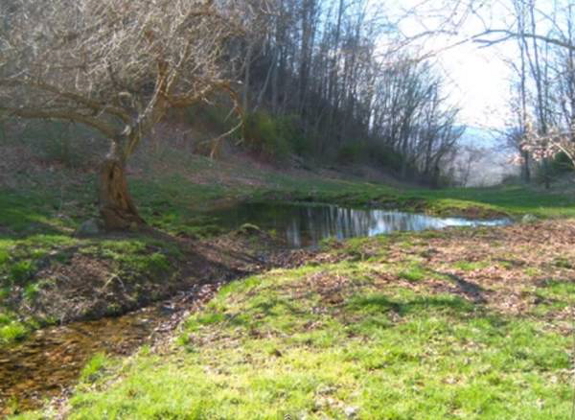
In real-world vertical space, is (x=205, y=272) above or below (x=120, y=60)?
below

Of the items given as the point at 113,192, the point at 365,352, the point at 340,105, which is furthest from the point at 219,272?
the point at 340,105

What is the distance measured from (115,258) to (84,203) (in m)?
6.84

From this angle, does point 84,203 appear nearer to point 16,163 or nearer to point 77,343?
point 16,163

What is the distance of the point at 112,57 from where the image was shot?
11.3 meters

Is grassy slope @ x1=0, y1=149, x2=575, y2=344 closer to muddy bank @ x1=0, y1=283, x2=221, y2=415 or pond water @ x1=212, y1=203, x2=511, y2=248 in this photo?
muddy bank @ x1=0, y1=283, x2=221, y2=415

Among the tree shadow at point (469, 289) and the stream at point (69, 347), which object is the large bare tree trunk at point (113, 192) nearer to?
the stream at point (69, 347)

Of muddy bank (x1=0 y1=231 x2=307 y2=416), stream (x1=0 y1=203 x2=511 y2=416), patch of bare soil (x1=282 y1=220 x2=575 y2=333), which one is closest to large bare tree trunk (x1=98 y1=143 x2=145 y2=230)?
muddy bank (x1=0 y1=231 x2=307 y2=416)

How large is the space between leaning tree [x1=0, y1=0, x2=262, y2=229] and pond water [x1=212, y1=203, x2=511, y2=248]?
15.8 ft

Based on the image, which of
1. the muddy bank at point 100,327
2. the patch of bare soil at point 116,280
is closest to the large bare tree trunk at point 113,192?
the patch of bare soil at point 116,280

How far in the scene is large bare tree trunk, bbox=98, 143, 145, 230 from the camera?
1329 centimetres

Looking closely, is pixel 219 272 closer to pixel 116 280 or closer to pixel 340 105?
pixel 116 280

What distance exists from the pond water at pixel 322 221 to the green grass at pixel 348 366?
781 cm

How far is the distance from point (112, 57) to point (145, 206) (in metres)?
8.18

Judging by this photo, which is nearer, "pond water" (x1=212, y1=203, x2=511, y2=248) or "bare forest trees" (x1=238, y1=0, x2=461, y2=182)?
"pond water" (x1=212, y1=203, x2=511, y2=248)
